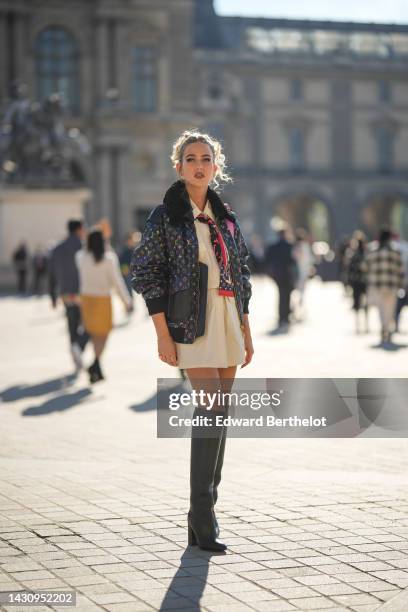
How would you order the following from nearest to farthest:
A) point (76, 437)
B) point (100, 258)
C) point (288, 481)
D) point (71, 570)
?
point (71, 570) < point (288, 481) < point (76, 437) < point (100, 258)

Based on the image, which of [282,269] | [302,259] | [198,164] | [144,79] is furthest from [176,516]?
[144,79]

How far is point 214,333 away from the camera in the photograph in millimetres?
6617

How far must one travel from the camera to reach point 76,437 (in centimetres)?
1064

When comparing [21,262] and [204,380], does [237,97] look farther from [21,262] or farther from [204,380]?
[204,380]

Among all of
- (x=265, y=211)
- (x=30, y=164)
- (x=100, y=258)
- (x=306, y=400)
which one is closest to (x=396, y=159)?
(x=265, y=211)

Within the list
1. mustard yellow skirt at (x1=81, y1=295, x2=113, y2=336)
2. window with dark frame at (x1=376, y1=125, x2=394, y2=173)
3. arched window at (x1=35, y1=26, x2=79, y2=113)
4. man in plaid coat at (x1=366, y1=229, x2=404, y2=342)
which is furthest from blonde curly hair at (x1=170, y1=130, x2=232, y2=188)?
window with dark frame at (x1=376, y1=125, x2=394, y2=173)

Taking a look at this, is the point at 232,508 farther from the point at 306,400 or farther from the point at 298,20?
the point at 298,20

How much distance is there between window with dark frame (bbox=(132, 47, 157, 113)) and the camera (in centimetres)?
6975

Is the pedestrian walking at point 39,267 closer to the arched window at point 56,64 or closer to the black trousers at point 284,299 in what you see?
the black trousers at point 284,299

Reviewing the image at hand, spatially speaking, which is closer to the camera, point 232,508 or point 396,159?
point 232,508

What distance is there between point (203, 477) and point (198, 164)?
1528 mm

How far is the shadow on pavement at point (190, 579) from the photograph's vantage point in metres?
5.70

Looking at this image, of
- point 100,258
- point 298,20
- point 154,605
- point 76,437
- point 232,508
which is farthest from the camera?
point 298,20

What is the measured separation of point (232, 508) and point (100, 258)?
7.64 m
